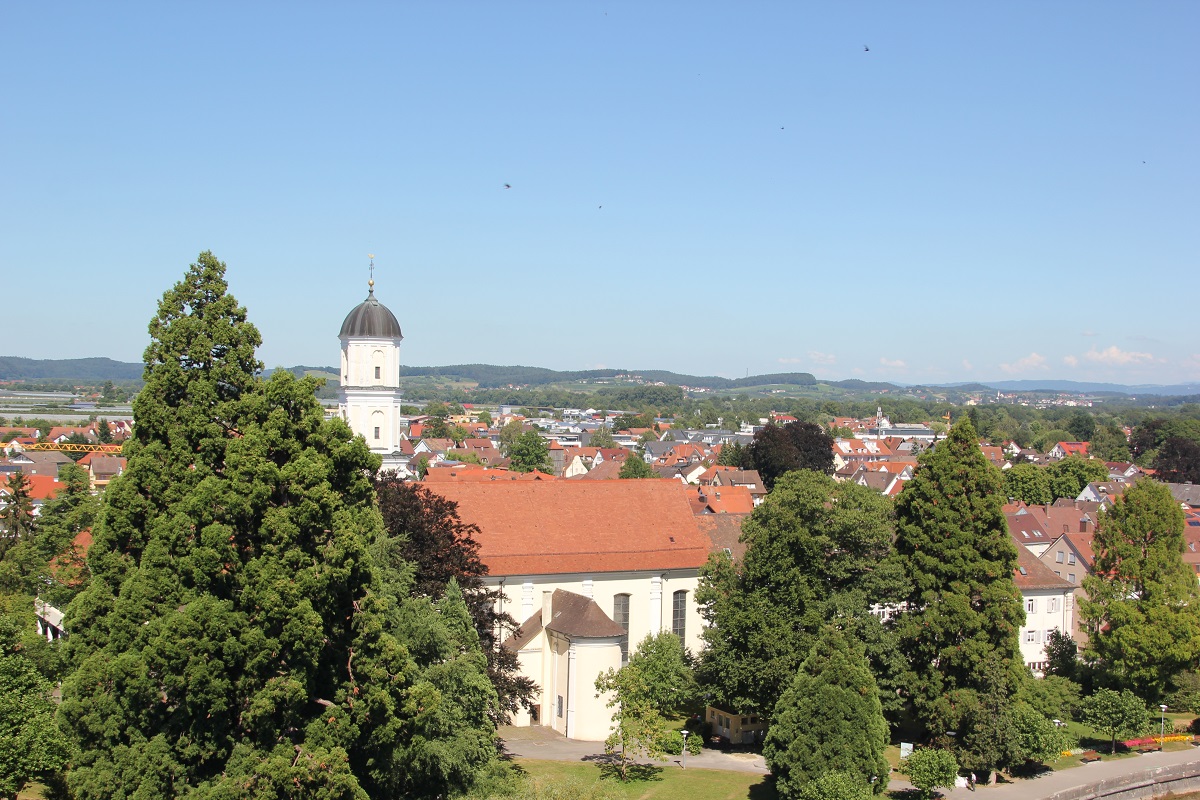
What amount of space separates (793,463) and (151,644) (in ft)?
263

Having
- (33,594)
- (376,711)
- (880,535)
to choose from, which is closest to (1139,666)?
(880,535)

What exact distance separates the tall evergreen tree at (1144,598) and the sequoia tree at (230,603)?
84.9 feet

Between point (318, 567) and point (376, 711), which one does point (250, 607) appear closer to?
point (318, 567)

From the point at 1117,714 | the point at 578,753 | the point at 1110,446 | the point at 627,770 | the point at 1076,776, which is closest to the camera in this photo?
the point at 627,770

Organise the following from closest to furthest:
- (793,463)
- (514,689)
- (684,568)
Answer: (514,689), (684,568), (793,463)

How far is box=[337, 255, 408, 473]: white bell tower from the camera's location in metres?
49.3

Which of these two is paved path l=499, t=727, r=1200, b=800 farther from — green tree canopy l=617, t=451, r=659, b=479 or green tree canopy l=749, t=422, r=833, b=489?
green tree canopy l=617, t=451, r=659, b=479

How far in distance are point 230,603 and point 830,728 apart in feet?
51.5

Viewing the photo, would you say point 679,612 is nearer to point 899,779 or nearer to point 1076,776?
point 899,779

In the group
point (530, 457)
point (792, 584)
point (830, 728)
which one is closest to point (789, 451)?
point (530, 457)

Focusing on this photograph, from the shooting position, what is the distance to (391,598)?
24.9 meters

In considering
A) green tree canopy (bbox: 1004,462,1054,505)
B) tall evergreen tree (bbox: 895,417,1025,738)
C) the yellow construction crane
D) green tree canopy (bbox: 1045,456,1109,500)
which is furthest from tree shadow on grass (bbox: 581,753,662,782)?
the yellow construction crane

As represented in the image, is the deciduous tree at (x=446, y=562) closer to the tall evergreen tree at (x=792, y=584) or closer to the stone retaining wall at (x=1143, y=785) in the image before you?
the tall evergreen tree at (x=792, y=584)

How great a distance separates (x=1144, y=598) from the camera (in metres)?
37.2
